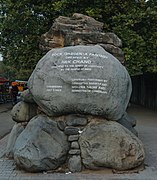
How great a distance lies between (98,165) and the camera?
19.6ft

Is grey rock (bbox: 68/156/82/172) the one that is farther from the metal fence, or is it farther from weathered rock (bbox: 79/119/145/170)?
the metal fence

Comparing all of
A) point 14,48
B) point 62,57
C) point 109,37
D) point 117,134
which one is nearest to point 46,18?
point 14,48

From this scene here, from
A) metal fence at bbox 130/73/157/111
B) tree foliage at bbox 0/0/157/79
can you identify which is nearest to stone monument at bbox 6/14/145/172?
tree foliage at bbox 0/0/157/79

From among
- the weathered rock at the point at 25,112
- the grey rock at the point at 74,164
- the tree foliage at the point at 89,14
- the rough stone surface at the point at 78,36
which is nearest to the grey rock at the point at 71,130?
the grey rock at the point at 74,164

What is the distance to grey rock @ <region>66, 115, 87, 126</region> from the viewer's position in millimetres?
6285

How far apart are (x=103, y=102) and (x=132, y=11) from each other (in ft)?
33.2

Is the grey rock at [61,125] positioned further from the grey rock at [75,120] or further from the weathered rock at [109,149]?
the weathered rock at [109,149]

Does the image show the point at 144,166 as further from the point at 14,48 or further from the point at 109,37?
the point at 14,48

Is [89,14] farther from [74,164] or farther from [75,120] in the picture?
[74,164]

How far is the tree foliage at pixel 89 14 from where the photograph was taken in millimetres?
14945

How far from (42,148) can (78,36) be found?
325 centimetres

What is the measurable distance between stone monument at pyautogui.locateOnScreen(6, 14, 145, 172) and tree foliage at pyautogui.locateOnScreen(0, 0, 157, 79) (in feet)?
27.0

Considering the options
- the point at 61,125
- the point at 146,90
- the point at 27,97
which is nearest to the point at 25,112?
the point at 27,97

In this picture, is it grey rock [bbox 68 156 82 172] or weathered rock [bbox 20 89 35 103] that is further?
weathered rock [bbox 20 89 35 103]
